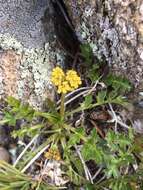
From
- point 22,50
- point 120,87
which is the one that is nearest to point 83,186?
point 120,87

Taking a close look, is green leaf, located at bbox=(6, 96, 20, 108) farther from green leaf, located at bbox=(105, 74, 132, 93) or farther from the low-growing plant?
green leaf, located at bbox=(105, 74, 132, 93)

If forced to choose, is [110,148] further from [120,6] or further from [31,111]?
[120,6]

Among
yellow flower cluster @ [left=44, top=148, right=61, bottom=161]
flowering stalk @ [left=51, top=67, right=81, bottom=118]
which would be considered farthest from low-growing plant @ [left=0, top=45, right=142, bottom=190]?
flowering stalk @ [left=51, top=67, right=81, bottom=118]

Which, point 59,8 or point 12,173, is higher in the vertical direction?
point 59,8

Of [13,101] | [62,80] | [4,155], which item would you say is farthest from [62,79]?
[4,155]

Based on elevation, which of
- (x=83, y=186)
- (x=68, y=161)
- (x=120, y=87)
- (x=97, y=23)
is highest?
(x=97, y=23)

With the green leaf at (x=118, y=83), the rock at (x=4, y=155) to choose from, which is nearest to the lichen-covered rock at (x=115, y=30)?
the green leaf at (x=118, y=83)
